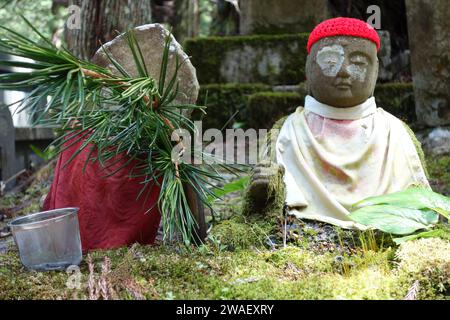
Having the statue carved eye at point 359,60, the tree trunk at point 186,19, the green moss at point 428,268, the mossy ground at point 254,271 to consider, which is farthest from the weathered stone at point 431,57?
the tree trunk at point 186,19

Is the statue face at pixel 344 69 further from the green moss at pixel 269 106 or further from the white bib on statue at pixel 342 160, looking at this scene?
the green moss at pixel 269 106

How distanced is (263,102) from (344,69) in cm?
222

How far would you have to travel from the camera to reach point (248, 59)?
5504 millimetres

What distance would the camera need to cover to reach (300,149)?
281 cm

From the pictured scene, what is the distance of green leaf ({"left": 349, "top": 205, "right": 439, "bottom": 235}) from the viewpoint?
7.61 feet

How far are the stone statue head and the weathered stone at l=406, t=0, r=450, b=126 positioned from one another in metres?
1.93

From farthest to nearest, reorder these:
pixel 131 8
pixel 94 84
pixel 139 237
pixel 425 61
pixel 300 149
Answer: pixel 425 61, pixel 131 8, pixel 300 149, pixel 139 237, pixel 94 84

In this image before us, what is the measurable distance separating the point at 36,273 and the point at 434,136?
11.6 ft

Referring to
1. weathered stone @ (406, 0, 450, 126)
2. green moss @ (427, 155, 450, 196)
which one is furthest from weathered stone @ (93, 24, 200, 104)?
weathered stone @ (406, 0, 450, 126)

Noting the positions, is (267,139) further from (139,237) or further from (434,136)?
(434,136)

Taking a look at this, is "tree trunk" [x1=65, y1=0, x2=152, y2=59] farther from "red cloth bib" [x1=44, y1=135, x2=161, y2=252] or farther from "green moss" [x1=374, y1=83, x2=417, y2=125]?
"green moss" [x1=374, y1=83, x2=417, y2=125]

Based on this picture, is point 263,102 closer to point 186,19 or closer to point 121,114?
point 121,114

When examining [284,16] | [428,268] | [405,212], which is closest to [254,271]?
[428,268]

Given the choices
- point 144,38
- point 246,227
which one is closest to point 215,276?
point 246,227
